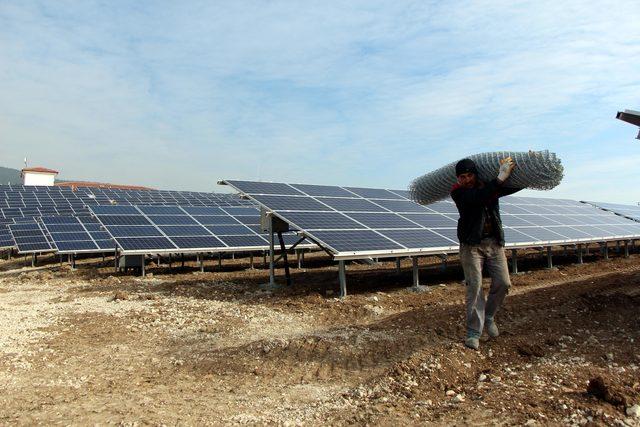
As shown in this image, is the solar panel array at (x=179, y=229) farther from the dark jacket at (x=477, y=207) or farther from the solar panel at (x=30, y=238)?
the dark jacket at (x=477, y=207)

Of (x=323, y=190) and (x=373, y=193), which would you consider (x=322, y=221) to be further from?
(x=373, y=193)

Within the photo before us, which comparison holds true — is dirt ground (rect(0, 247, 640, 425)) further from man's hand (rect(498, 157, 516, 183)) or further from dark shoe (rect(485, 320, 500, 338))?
man's hand (rect(498, 157, 516, 183))

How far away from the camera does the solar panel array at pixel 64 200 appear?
104 feet

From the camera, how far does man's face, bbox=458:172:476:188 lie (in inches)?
229

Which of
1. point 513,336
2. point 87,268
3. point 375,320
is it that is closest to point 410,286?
point 375,320

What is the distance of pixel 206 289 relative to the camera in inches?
505

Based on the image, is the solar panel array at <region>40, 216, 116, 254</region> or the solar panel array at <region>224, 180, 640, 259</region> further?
the solar panel array at <region>40, 216, 116, 254</region>

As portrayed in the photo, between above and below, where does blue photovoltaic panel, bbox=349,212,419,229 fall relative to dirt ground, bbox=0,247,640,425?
above

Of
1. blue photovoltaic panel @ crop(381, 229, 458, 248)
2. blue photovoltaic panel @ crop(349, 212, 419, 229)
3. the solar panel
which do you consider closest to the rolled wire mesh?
blue photovoltaic panel @ crop(381, 229, 458, 248)

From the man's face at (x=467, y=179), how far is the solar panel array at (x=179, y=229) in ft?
37.4

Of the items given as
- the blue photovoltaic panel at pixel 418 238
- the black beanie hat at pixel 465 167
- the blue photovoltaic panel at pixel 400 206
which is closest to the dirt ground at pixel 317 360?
the blue photovoltaic panel at pixel 418 238

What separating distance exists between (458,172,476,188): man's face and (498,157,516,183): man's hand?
13.5 inches

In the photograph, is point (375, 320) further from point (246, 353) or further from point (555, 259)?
point (555, 259)

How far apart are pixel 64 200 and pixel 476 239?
3889 cm
